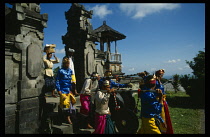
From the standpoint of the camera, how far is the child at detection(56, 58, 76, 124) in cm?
446

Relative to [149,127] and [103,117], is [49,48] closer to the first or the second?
[103,117]

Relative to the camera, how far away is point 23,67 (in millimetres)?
4582

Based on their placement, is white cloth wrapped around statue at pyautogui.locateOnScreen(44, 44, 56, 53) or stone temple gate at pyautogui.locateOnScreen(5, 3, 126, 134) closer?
stone temple gate at pyautogui.locateOnScreen(5, 3, 126, 134)

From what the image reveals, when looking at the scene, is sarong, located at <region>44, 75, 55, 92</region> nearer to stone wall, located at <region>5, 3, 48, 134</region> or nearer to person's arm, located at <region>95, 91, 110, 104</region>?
stone wall, located at <region>5, 3, 48, 134</region>

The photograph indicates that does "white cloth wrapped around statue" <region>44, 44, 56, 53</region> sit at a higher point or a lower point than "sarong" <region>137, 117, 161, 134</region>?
higher

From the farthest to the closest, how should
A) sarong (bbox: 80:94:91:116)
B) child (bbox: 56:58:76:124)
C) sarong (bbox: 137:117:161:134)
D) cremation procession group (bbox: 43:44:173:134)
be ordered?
sarong (bbox: 80:94:91:116) → child (bbox: 56:58:76:124) → cremation procession group (bbox: 43:44:173:134) → sarong (bbox: 137:117:161:134)

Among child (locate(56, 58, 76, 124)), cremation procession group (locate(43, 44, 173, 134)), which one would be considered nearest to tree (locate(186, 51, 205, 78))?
cremation procession group (locate(43, 44, 173, 134))

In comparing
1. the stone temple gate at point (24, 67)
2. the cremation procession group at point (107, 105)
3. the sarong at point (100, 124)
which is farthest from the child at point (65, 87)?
the sarong at point (100, 124)

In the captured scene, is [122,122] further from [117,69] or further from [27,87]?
[117,69]

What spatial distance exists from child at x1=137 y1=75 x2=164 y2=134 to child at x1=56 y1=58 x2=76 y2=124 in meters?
2.41

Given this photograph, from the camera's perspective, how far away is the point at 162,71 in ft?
18.2

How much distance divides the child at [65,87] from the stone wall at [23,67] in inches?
37.9

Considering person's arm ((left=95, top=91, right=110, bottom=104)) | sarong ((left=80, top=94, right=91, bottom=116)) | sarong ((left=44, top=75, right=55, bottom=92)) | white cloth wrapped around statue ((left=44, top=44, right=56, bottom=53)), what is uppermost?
white cloth wrapped around statue ((left=44, top=44, right=56, bottom=53))
